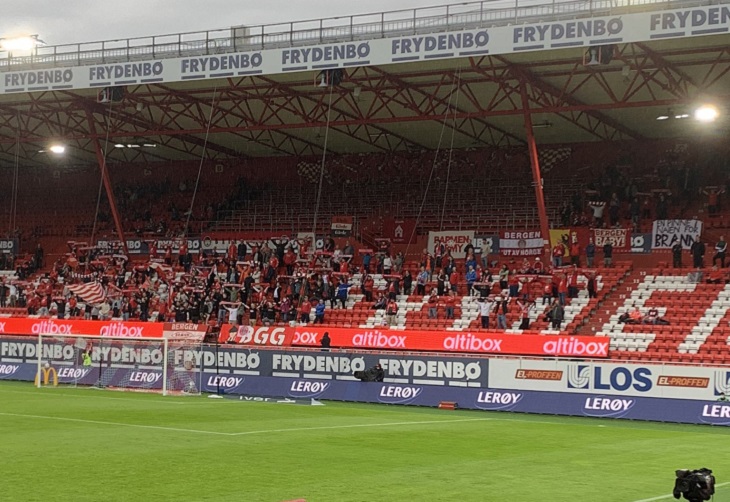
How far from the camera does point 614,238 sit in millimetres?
44188

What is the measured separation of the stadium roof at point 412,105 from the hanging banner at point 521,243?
16.6 ft

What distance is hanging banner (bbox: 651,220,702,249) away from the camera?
42.7 m

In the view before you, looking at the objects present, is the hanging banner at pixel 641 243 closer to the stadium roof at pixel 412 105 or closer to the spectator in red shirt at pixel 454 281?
the stadium roof at pixel 412 105

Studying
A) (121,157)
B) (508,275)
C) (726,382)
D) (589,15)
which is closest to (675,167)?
(508,275)

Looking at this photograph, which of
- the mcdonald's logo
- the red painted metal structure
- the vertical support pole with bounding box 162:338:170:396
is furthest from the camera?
the mcdonald's logo

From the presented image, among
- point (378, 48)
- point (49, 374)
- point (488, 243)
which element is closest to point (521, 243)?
point (488, 243)

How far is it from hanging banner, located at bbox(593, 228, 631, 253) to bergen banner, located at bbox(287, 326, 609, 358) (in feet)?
31.1

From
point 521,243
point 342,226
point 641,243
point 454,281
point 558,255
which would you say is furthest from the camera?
point 342,226

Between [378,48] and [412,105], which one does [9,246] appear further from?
[378,48]

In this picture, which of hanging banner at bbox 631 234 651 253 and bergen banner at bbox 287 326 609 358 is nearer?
bergen banner at bbox 287 326 609 358

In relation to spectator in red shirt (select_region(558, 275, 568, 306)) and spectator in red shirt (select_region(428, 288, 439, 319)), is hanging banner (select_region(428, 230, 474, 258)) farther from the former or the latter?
spectator in red shirt (select_region(558, 275, 568, 306))

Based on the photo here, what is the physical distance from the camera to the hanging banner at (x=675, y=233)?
4266 centimetres

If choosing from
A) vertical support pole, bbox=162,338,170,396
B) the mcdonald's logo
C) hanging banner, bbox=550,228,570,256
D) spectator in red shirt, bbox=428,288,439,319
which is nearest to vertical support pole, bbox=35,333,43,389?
the mcdonald's logo

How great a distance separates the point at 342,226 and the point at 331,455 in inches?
1312
